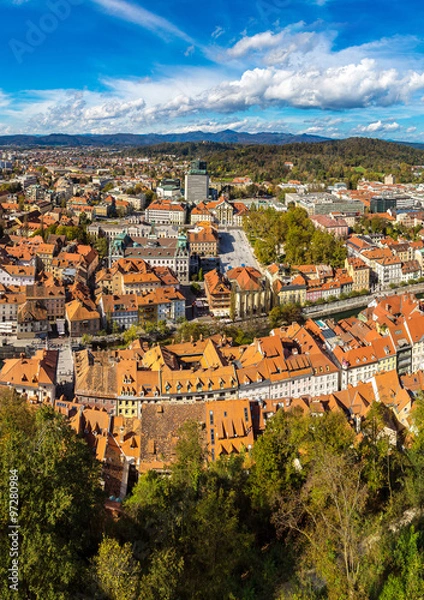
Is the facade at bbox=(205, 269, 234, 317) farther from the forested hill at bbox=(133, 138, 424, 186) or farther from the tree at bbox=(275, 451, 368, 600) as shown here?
the forested hill at bbox=(133, 138, 424, 186)

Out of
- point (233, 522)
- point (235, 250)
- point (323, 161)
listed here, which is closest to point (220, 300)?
point (235, 250)

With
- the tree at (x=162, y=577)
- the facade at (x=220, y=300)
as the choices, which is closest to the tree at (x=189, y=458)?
the tree at (x=162, y=577)

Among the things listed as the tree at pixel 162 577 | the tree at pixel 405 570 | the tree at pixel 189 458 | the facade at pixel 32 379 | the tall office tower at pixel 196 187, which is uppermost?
the tall office tower at pixel 196 187

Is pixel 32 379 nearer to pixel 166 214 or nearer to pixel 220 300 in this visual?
pixel 220 300

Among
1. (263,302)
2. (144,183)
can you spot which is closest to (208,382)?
(263,302)

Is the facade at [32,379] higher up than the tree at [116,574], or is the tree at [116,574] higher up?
the tree at [116,574]

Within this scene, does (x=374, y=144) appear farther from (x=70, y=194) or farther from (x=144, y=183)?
(x=70, y=194)

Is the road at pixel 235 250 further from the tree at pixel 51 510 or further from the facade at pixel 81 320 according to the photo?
the tree at pixel 51 510
